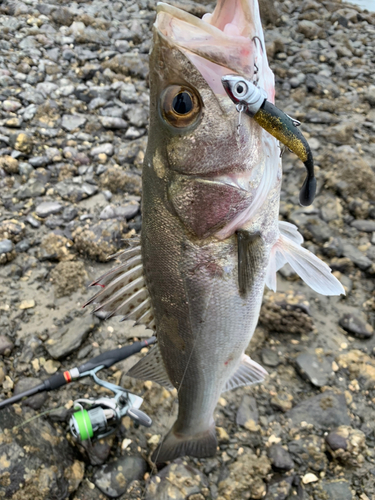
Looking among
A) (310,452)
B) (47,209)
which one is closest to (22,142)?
(47,209)

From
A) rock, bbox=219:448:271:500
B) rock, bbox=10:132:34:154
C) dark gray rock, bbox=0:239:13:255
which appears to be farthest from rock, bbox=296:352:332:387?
rock, bbox=10:132:34:154

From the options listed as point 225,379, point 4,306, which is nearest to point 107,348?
point 4,306

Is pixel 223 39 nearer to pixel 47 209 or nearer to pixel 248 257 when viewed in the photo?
pixel 248 257

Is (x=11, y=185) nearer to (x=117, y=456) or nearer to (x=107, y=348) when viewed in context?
(x=107, y=348)

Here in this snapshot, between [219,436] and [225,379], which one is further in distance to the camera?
[219,436]

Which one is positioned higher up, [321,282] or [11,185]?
[321,282]

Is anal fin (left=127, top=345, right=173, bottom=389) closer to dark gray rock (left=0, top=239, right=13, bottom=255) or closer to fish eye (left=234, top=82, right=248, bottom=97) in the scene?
fish eye (left=234, top=82, right=248, bottom=97)
